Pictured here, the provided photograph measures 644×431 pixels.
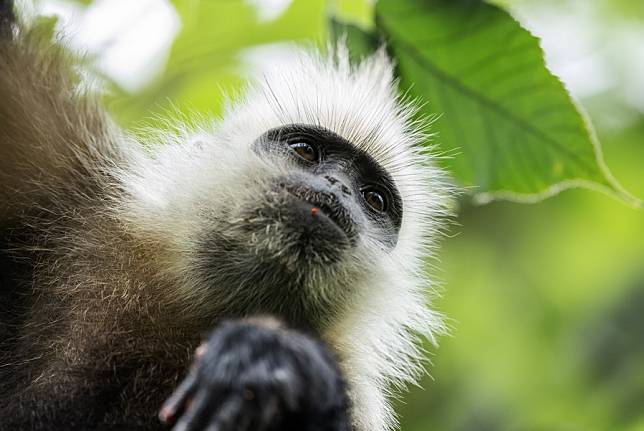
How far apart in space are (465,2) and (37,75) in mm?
1805

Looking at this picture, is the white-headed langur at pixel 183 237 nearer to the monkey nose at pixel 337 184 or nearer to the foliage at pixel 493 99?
the monkey nose at pixel 337 184

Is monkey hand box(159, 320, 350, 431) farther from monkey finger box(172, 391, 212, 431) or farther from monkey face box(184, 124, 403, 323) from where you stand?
monkey face box(184, 124, 403, 323)

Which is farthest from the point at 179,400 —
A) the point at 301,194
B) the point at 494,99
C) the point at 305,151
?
the point at 494,99

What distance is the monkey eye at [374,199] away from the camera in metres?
4.08

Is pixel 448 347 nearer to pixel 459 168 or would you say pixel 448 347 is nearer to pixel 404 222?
pixel 404 222

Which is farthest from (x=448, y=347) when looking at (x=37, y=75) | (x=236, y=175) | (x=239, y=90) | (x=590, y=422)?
(x=37, y=75)

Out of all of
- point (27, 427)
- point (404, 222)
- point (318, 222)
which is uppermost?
point (404, 222)

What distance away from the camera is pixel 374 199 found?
13.5 ft

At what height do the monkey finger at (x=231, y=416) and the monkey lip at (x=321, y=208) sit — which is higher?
the monkey lip at (x=321, y=208)

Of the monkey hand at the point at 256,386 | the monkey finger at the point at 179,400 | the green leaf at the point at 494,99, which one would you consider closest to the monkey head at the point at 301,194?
the green leaf at the point at 494,99

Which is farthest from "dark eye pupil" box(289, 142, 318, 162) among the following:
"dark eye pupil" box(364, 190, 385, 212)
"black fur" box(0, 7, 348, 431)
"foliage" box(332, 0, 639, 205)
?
"black fur" box(0, 7, 348, 431)

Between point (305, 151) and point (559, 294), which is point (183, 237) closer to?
point (305, 151)

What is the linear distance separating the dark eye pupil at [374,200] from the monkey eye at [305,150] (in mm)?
296

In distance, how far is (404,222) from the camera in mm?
4465
